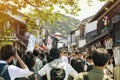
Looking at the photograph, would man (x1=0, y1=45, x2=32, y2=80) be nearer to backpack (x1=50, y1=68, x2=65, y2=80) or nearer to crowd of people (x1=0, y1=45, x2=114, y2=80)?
crowd of people (x1=0, y1=45, x2=114, y2=80)

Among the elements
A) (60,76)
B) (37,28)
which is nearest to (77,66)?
(60,76)

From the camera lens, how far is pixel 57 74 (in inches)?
339

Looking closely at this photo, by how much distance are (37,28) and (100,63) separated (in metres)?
12.4

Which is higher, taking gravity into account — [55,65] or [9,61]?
[9,61]

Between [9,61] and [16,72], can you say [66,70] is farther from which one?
[9,61]

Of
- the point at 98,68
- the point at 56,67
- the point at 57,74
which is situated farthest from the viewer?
the point at 56,67

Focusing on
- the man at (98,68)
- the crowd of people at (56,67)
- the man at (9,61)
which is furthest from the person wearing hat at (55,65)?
the man at (98,68)

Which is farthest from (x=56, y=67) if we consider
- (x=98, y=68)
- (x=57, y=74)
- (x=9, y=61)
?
(x=98, y=68)

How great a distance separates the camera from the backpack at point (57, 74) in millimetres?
8591

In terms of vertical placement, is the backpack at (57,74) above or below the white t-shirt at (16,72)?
below

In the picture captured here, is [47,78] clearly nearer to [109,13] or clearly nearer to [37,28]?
[37,28]

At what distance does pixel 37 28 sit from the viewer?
59.8 ft

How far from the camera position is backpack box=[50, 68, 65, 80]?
28.2ft

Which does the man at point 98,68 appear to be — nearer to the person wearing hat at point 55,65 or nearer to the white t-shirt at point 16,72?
the white t-shirt at point 16,72
